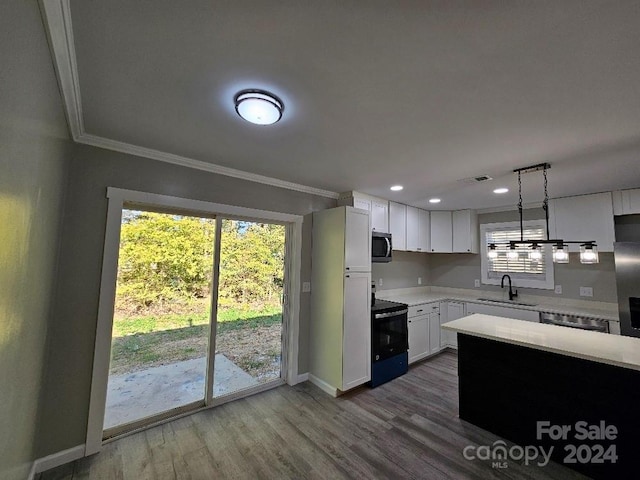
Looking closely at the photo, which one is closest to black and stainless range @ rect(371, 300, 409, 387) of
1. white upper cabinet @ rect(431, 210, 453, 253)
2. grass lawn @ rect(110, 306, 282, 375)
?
grass lawn @ rect(110, 306, 282, 375)

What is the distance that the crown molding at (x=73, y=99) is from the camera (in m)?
1.07

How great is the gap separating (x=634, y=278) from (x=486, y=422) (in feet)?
8.11

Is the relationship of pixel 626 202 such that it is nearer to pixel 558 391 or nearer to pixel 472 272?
pixel 472 272

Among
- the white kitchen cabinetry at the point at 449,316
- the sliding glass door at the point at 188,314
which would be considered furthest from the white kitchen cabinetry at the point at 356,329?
the white kitchen cabinetry at the point at 449,316

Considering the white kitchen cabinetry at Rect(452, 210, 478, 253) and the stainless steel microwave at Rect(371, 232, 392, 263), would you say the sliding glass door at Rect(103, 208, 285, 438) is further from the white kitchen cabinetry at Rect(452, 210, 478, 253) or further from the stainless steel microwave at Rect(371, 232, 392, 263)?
the white kitchen cabinetry at Rect(452, 210, 478, 253)

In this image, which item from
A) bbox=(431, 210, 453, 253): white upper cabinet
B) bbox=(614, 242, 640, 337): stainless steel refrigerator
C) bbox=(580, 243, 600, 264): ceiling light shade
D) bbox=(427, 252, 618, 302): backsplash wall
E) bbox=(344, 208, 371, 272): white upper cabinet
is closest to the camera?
bbox=(580, 243, 600, 264): ceiling light shade

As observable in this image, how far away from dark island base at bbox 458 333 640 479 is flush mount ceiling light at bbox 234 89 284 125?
8.78ft

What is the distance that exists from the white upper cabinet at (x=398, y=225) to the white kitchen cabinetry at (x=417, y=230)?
0.12 metres

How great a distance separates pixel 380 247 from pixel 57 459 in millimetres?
3669

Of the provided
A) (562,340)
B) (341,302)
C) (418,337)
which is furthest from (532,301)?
(341,302)

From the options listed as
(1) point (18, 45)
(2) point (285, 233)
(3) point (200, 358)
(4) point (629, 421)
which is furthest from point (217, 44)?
(4) point (629, 421)

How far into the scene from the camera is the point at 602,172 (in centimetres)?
277

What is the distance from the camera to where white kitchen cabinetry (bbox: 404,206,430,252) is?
4.55 meters

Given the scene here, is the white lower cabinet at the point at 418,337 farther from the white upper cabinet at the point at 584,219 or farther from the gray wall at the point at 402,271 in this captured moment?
the white upper cabinet at the point at 584,219
